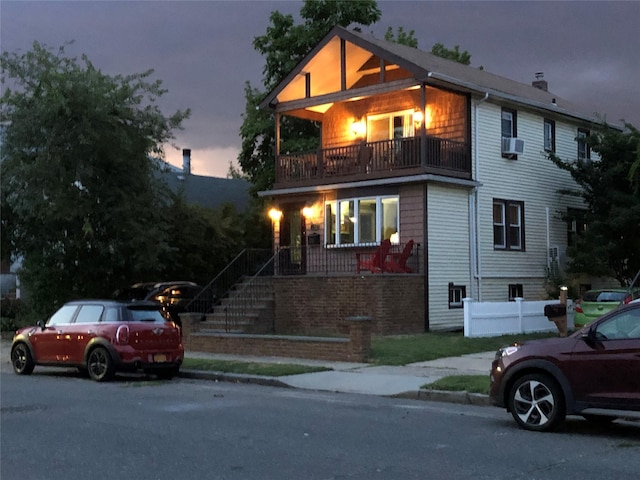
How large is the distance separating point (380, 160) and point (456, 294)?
463cm

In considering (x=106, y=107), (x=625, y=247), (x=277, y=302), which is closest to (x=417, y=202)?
(x=277, y=302)

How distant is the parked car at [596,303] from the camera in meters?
20.0

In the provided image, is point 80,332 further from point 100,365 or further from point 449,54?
point 449,54

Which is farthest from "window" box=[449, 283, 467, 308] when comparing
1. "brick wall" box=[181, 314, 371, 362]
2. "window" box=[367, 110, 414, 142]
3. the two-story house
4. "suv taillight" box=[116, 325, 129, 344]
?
"suv taillight" box=[116, 325, 129, 344]

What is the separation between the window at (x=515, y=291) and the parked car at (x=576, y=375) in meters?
16.6

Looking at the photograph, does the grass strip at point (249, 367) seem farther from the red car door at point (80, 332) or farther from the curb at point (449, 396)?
the curb at point (449, 396)

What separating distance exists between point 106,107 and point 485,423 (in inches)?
635

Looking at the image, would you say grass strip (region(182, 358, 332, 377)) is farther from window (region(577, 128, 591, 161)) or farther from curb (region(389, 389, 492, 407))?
window (region(577, 128, 591, 161))

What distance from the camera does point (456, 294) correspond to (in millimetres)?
24625

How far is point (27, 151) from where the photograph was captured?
76.0 ft

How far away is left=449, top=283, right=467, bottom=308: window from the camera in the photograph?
24344 millimetres

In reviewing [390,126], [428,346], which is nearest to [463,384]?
[428,346]

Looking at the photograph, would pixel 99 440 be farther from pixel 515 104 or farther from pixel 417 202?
pixel 515 104

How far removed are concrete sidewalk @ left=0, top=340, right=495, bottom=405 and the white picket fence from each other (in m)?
2.68
